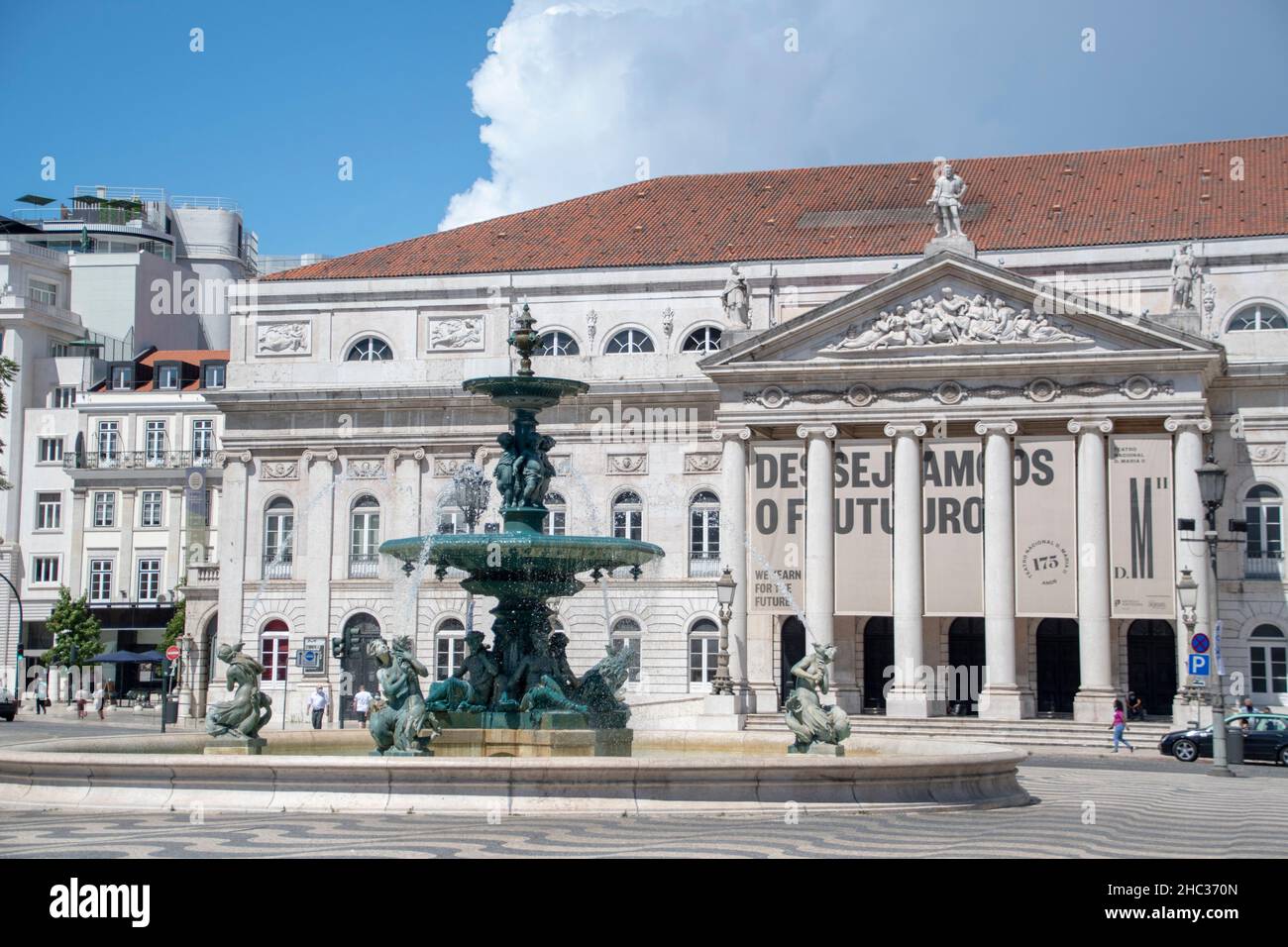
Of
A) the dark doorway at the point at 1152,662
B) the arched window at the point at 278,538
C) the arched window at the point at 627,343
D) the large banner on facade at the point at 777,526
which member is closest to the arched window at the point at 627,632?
the large banner on facade at the point at 777,526

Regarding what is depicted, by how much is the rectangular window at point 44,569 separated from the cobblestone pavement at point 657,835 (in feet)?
180

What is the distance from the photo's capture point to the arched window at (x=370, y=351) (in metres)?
54.8

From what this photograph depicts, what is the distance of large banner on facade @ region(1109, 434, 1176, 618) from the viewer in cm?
4403

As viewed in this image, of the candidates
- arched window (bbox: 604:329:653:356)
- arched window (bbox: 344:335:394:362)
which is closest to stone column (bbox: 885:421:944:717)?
arched window (bbox: 604:329:653:356)

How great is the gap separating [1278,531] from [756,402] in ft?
48.1

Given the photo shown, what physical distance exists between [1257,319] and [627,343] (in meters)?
18.6

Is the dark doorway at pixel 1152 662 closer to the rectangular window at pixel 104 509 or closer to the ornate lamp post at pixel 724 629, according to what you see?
the ornate lamp post at pixel 724 629

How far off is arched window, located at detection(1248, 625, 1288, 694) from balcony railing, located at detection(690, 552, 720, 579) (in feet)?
49.0

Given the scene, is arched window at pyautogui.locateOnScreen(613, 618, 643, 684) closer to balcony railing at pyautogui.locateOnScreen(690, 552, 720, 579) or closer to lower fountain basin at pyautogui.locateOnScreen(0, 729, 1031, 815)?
balcony railing at pyautogui.locateOnScreen(690, 552, 720, 579)

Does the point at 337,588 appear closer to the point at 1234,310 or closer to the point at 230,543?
the point at 230,543

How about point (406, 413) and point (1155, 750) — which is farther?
→ point (406, 413)

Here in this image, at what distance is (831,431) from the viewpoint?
4712 centimetres
